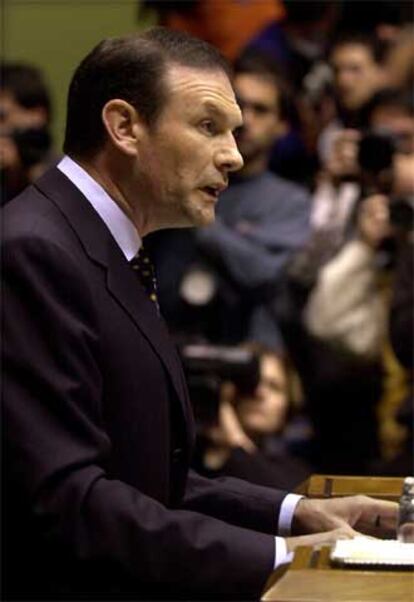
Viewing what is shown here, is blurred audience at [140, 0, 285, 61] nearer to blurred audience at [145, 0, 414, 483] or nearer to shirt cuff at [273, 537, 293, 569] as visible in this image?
blurred audience at [145, 0, 414, 483]

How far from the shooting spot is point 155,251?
348cm

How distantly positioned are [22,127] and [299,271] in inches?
27.0

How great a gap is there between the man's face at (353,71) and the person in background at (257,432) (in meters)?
0.68

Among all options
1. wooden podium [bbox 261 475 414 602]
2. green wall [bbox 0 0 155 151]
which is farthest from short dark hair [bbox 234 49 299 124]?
wooden podium [bbox 261 475 414 602]

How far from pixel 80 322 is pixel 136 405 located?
120 mm

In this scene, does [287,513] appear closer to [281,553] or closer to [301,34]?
[281,553]

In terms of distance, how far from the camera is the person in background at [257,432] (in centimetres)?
291

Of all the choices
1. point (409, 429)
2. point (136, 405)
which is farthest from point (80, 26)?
point (136, 405)

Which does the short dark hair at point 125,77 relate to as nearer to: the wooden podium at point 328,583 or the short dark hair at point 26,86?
the wooden podium at point 328,583

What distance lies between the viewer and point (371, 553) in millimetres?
1589

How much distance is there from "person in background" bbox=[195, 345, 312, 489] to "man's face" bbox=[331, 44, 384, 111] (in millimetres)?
676

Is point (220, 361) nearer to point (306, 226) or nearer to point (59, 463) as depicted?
point (306, 226)

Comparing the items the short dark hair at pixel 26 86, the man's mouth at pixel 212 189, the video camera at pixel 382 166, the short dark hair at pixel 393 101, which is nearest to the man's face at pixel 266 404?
the video camera at pixel 382 166

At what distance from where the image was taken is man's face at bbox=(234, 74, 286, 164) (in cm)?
351
